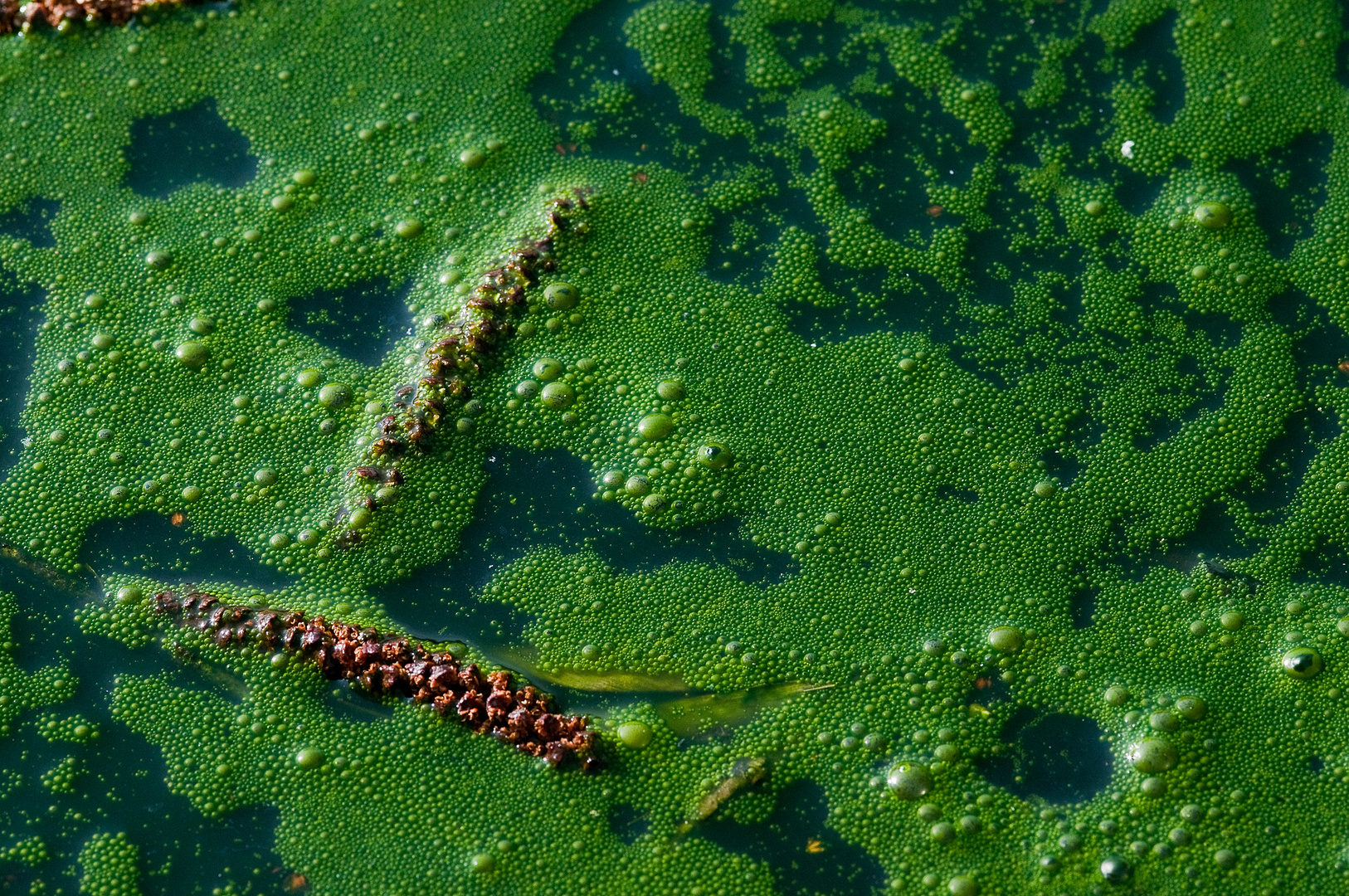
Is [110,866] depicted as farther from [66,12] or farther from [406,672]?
[66,12]

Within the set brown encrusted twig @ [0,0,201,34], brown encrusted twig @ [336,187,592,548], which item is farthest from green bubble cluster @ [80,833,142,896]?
brown encrusted twig @ [0,0,201,34]

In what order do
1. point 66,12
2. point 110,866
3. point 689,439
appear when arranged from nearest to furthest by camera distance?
point 110,866
point 689,439
point 66,12

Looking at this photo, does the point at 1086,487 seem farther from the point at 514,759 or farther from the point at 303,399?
the point at 303,399

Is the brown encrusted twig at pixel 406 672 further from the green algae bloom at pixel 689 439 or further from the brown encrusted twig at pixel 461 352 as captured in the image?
the brown encrusted twig at pixel 461 352

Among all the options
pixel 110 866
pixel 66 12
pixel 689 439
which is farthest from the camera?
pixel 66 12

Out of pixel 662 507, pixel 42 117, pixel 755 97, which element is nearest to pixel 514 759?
pixel 662 507

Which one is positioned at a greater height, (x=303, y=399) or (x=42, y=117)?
(x=42, y=117)

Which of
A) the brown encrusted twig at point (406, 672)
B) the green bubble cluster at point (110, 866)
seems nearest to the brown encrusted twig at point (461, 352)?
the brown encrusted twig at point (406, 672)

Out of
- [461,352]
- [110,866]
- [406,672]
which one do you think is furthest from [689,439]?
[110,866]
